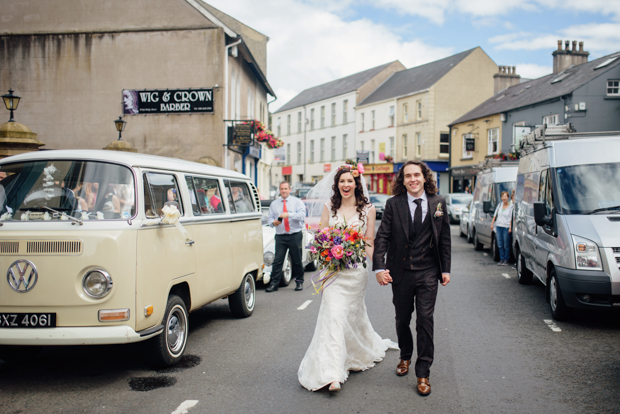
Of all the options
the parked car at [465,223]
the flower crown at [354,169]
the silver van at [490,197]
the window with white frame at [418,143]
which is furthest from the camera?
the window with white frame at [418,143]

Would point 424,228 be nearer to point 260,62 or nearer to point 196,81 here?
point 196,81

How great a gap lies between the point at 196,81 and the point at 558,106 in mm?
20401

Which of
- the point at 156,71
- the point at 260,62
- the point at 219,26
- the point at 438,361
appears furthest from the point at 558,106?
the point at 438,361

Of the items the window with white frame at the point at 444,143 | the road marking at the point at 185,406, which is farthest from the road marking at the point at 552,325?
the window with white frame at the point at 444,143

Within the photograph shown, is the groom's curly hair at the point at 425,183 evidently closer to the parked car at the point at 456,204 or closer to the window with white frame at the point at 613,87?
the parked car at the point at 456,204

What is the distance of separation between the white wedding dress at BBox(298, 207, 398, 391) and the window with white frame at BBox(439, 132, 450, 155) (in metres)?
42.9

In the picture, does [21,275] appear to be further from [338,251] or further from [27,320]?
[338,251]

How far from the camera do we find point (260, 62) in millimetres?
32125

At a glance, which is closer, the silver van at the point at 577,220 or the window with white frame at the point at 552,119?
the silver van at the point at 577,220

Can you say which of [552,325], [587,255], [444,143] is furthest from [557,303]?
[444,143]

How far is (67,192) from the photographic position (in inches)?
191

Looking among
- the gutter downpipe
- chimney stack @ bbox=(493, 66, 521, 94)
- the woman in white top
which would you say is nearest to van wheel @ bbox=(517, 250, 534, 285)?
the woman in white top

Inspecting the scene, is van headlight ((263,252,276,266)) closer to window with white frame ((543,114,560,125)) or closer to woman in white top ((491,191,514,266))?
woman in white top ((491,191,514,266))

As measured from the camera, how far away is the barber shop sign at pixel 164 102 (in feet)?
66.2
